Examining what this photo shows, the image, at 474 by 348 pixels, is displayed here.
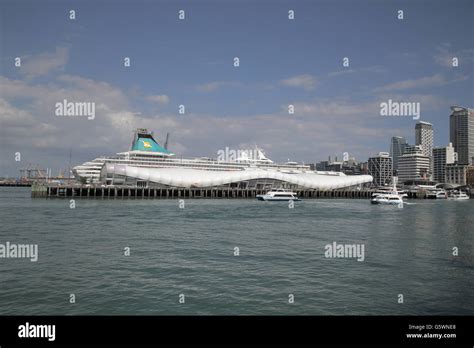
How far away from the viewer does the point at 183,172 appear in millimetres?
63781

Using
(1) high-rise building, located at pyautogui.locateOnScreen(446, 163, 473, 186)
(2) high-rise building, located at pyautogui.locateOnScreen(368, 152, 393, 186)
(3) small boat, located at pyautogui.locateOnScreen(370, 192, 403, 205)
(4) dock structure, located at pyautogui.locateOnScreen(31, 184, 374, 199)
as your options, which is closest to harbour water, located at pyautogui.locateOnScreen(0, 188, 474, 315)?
(3) small boat, located at pyautogui.locateOnScreen(370, 192, 403, 205)

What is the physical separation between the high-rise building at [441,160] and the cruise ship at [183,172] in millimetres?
97743

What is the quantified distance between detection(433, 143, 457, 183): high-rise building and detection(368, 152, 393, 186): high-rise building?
22.6 metres

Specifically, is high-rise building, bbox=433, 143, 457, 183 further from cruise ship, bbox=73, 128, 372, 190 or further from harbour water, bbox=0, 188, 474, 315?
harbour water, bbox=0, 188, 474, 315

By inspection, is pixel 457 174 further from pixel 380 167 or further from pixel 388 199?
pixel 388 199

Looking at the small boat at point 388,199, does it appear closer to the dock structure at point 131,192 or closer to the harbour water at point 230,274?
the dock structure at point 131,192

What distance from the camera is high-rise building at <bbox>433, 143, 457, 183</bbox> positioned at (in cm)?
16238

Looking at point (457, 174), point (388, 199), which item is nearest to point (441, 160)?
point (457, 174)

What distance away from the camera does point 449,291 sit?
980 centimetres

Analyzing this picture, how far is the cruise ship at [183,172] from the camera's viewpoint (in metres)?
61.4

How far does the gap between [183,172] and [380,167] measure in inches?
4509

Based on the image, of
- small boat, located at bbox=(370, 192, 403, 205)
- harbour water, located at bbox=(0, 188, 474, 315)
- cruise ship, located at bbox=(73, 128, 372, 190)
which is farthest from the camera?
cruise ship, located at bbox=(73, 128, 372, 190)

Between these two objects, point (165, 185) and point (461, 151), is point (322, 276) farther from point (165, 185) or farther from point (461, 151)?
point (461, 151)

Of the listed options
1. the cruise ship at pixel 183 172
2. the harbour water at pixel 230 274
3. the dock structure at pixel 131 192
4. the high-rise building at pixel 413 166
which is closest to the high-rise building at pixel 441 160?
the high-rise building at pixel 413 166
